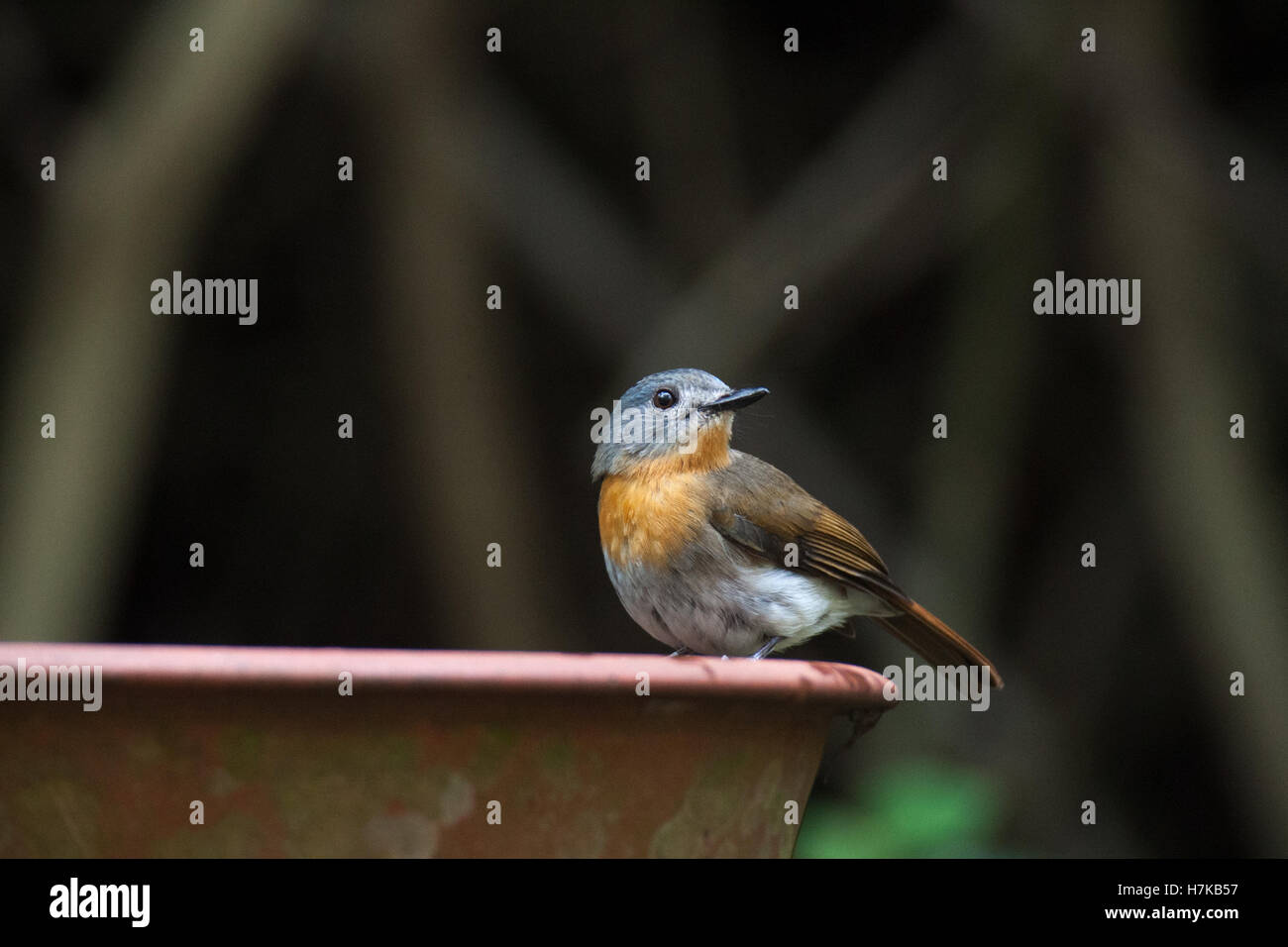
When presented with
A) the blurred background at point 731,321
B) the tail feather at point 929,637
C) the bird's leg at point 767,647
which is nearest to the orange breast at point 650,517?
the bird's leg at point 767,647

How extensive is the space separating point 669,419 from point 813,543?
0.46m

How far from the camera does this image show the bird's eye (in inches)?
115

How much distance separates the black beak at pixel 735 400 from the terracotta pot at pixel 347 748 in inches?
60.7

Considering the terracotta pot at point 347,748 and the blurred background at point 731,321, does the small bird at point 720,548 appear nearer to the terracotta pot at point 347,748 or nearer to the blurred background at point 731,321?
the terracotta pot at point 347,748

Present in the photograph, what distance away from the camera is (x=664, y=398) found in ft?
9.64

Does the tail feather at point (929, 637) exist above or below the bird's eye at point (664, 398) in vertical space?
below

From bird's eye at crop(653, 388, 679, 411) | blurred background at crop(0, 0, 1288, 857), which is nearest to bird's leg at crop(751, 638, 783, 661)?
bird's eye at crop(653, 388, 679, 411)

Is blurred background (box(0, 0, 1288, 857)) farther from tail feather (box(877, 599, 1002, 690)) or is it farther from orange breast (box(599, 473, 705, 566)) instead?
orange breast (box(599, 473, 705, 566))

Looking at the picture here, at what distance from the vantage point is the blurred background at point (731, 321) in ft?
15.3

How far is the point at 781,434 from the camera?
498 centimetres

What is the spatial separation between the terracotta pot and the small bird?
115 cm

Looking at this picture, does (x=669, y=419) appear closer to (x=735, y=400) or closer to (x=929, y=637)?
(x=735, y=400)

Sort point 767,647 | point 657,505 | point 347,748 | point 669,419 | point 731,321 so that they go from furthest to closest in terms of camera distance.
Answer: point 731,321 → point 669,419 → point 657,505 → point 767,647 → point 347,748

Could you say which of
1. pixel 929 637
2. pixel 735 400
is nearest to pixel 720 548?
pixel 735 400
